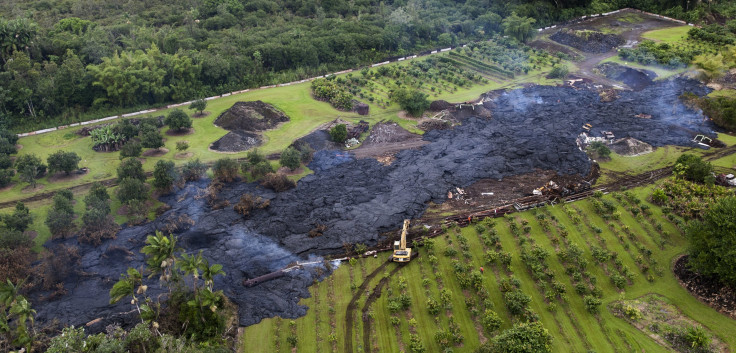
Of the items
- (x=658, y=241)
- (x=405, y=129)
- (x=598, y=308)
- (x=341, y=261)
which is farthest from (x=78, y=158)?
(x=658, y=241)

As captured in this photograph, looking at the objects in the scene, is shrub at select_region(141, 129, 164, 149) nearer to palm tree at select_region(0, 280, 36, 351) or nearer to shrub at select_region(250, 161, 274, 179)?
shrub at select_region(250, 161, 274, 179)

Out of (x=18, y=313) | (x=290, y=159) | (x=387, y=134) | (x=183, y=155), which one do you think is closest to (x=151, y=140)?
(x=183, y=155)

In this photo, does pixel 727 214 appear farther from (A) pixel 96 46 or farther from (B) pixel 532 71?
(A) pixel 96 46

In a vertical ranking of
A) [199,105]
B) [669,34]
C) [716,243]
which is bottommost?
[199,105]

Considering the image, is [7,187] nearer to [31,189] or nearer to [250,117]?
[31,189]

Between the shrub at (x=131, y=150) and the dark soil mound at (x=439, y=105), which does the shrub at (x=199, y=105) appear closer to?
the shrub at (x=131, y=150)
